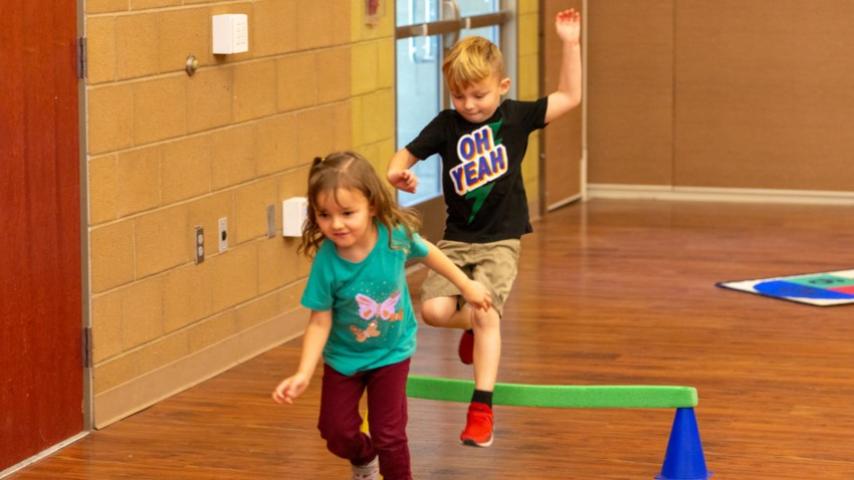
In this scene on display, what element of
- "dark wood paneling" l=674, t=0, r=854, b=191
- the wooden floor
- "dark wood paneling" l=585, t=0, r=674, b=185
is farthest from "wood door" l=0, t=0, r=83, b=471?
"dark wood paneling" l=674, t=0, r=854, b=191

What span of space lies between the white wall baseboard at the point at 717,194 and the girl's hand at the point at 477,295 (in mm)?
5654

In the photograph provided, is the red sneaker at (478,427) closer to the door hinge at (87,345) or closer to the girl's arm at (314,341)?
the girl's arm at (314,341)

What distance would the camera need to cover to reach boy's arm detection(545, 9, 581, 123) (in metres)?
3.74

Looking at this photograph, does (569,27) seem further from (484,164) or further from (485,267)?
(485,267)

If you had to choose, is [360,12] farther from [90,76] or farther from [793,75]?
[793,75]

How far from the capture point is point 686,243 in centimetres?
746

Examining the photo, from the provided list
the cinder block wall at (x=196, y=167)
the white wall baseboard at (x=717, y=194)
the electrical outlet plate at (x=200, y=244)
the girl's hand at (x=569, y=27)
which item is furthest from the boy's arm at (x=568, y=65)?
the white wall baseboard at (x=717, y=194)

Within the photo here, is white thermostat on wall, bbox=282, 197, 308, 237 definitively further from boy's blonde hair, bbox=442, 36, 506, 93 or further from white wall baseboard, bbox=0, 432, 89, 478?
boy's blonde hair, bbox=442, 36, 506, 93

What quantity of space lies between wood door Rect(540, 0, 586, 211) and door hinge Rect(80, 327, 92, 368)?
4.40 m

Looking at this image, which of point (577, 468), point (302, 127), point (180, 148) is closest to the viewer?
point (577, 468)

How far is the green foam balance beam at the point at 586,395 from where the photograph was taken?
3637 millimetres

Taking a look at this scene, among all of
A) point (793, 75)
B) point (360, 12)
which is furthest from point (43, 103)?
point (793, 75)

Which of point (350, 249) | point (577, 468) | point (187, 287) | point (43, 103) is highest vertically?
point (43, 103)

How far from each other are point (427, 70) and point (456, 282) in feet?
12.5
